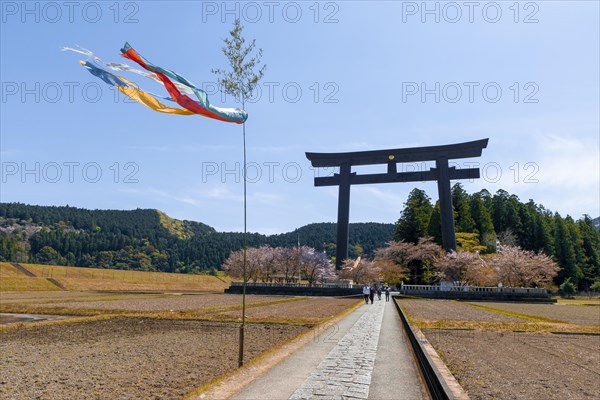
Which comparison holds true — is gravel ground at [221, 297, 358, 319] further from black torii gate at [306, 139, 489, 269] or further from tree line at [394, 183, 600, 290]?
tree line at [394, 183, 600, 290]

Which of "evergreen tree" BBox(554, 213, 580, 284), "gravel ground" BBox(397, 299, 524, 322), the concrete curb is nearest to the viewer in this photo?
the concrete curb

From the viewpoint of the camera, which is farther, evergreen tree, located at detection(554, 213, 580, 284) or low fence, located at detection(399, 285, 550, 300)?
evergreen tree, located at detection(554, 213, 580, 284)

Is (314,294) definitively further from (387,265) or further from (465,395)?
(465,395)

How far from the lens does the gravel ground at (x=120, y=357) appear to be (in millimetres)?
9289

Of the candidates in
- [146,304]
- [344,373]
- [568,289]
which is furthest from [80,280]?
[344,373]

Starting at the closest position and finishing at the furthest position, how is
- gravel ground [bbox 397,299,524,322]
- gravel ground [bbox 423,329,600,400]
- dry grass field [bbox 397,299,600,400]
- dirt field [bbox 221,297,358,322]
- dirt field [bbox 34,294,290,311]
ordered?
1. gravel ground [bbox 423,329,600,400]
2. dry grass field [bbox 397,299,600,400]
3. dirt field [bbox 221,297,358,322]
4. gravel ground [bbox 397,299,524,322]
5. dirt field [bbox 34,294,290,311]

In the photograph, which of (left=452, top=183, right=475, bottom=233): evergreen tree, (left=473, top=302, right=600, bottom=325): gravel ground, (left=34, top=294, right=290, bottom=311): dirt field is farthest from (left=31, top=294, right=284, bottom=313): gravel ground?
(left=452, top=183, right=475, bottom=233): evergreen tree

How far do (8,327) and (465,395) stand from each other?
1901cm

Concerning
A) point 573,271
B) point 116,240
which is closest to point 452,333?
point 573,271

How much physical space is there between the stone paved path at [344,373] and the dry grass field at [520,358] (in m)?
2.07

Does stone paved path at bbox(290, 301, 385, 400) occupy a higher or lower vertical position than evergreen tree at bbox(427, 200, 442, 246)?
lower

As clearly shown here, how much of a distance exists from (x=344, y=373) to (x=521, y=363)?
5933 mm

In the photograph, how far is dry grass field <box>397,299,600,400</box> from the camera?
9.96 m

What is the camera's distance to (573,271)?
87.0 meters
